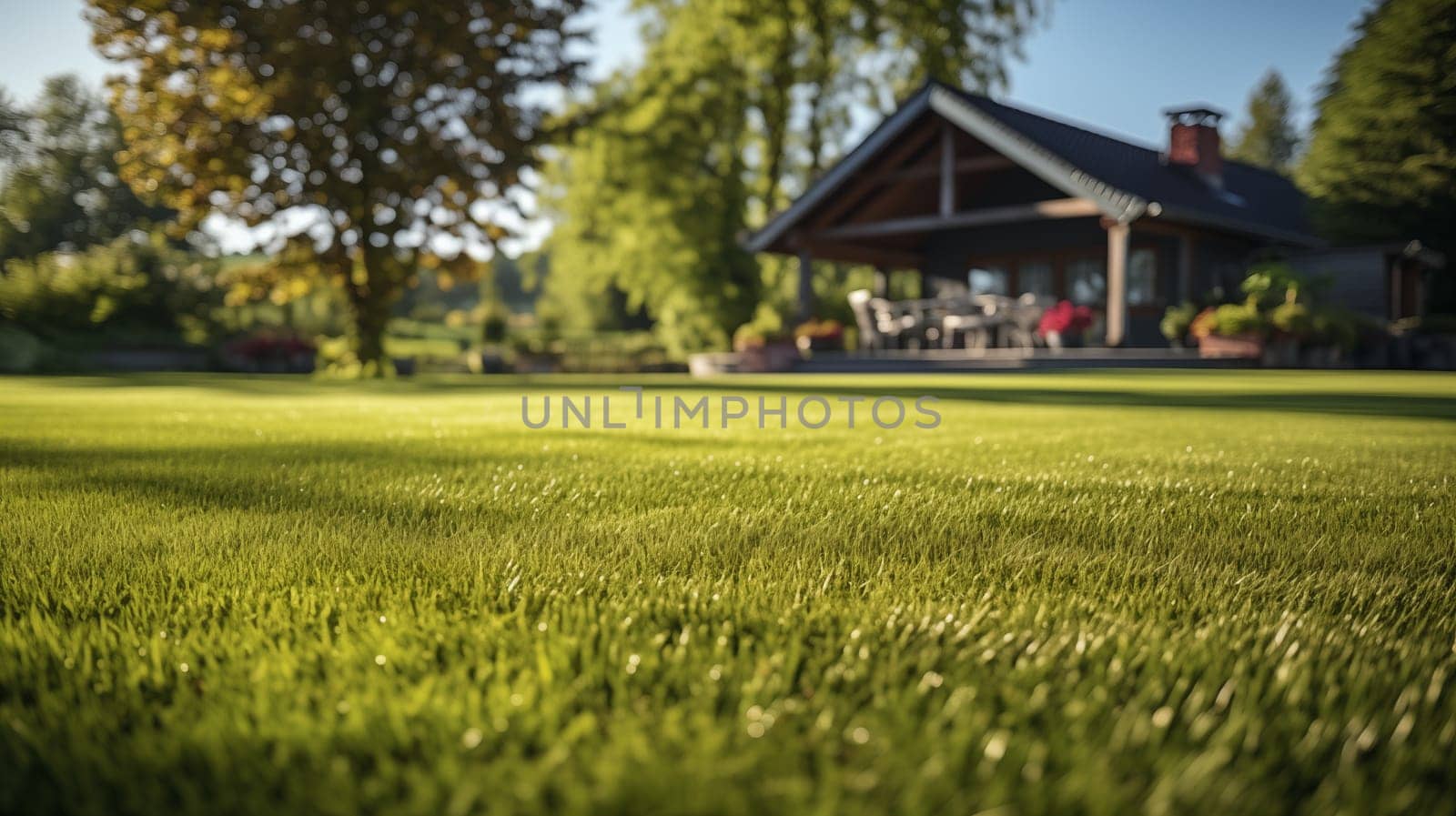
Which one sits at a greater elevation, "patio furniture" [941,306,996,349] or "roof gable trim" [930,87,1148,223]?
"roof gable trim" [930,87,1148,223]

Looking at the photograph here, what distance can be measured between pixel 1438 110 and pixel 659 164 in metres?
21.2

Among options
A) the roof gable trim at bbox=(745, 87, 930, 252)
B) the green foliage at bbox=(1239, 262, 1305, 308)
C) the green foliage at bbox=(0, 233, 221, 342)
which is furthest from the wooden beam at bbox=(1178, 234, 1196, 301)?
the green foliage at bbox=(0, 233, 221, 342)

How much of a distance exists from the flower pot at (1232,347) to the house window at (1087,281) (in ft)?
23.4

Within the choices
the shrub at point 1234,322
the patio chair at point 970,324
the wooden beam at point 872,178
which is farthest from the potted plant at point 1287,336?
the wooden beam at point 872,178

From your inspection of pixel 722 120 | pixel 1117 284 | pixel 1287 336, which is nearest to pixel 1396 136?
pixel 1117 284

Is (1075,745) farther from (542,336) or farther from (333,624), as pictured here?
(542,336)

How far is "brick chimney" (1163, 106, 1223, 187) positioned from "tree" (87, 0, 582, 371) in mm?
15209

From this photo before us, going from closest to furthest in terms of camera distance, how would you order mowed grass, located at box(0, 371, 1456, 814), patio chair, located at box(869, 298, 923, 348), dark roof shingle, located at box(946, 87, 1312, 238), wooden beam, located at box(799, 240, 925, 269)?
mowed grass, located at box(0, 371, 1456, 814), dark roof shingle, located at box(946, 87, 1312, 238), patio chair, located at box(869, 298, 923, 348), wooden beam, located at box(799, 240, 925, 269)

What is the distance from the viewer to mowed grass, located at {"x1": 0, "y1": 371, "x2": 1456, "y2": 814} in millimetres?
1085

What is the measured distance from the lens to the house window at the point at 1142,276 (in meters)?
22.3

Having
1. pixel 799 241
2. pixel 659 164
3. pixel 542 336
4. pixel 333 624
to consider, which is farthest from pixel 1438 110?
pixel 333 624

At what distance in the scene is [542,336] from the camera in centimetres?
3425

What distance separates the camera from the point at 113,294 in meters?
24.3

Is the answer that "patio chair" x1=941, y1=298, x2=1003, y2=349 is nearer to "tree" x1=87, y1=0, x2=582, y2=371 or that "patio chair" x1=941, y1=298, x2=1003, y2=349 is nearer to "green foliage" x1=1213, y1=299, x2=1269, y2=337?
"green foliage" x1=1213, y1=299, x2=1269, y2=337
